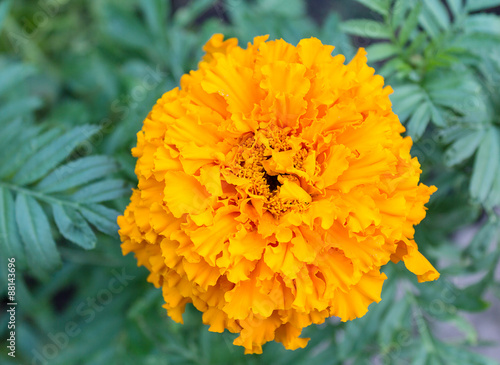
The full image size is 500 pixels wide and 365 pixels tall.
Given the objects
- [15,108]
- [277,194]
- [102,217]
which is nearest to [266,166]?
[277,194]

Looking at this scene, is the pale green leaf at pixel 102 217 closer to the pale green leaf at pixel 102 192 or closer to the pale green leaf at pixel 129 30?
the pale green leaf at pixel 102 192

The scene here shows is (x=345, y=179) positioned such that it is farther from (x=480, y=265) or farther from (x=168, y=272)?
(x=480, y=265)

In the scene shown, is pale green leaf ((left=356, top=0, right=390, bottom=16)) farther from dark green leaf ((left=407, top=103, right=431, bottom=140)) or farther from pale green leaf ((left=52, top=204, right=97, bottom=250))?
pale green leaf ((left=52, top=204, right=97, bottom=250))

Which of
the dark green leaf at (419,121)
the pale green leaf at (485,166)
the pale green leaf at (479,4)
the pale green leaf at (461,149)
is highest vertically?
the pale green leaf at (479,4)

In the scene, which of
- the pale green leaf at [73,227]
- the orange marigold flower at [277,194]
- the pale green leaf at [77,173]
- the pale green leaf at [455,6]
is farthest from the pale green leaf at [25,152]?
the pale green leaf at [455,6]

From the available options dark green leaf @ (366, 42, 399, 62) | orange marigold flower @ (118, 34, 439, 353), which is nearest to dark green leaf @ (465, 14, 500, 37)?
dark green leaf @ (366, 42, 399, 62)

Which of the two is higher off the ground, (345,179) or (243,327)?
(345,179)

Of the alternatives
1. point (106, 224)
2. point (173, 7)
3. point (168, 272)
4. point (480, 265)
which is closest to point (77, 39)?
point (173, 7)
